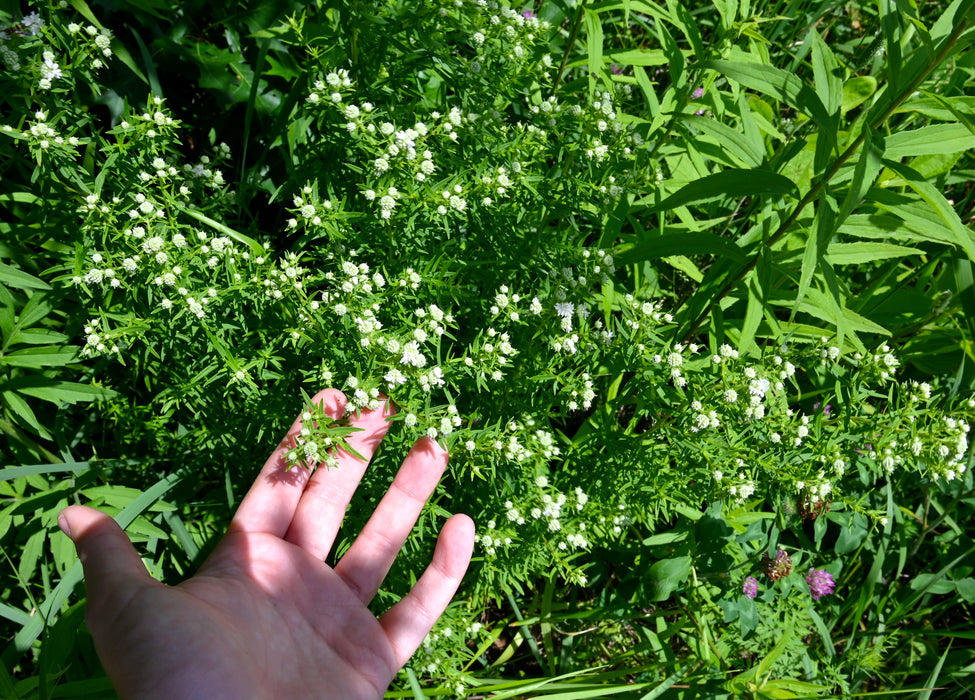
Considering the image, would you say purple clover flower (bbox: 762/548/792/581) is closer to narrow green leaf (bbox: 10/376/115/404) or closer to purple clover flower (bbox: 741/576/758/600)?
purple clover flower (bbox: 741/576/758/600)

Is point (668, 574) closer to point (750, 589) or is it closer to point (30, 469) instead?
point (750, 589)

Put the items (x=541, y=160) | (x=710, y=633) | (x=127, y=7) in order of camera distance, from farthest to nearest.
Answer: (x=710, y=633) → (x=127, y=7) → (x=541, y=160)

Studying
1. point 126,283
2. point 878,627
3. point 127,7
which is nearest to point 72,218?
point 126,283

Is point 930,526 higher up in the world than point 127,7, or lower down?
lower down

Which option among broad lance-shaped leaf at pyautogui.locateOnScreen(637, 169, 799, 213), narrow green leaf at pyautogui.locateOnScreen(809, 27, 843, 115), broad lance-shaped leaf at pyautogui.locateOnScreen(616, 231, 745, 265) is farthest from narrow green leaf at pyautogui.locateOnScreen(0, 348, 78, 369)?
narrow green leaf at pyautogui.locateOnScreen(809, 27, 843, 115)

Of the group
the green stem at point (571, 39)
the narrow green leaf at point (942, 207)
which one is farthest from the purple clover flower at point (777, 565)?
the green stem at point (571, 39)

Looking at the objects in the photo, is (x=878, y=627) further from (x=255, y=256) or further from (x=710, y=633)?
(x=255, y=256)
